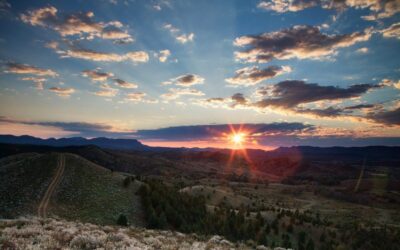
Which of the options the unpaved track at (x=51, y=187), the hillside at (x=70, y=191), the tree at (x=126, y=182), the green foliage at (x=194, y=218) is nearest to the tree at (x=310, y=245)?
the green foliage at (x=194, y=218)

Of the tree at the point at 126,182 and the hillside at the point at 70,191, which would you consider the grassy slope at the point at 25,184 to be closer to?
the hillside at the point at 70,191

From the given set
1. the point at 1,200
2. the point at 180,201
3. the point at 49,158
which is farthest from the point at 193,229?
the point at 49,158

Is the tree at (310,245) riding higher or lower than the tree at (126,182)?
lower

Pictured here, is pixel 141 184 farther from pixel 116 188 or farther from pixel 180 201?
pixel 180 201

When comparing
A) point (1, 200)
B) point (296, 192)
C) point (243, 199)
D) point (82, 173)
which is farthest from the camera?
point (296, 192)

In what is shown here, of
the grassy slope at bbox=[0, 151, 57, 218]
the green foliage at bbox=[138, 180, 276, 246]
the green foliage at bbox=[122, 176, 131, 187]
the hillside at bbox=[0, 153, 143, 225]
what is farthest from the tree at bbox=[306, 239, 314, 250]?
the grassy slope at bbox=[0, 151, 57, 218]

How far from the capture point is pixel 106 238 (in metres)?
17.4

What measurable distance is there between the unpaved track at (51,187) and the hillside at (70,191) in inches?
13.6

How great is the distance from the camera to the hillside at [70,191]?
41.0 metres

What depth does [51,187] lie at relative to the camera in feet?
158

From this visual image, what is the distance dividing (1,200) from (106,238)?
3658cm

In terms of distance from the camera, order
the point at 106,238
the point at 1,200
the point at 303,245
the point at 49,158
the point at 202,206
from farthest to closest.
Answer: the point at 49,158 → the point at 202,206 → the point at 1,200 → the point at 303,245 → the point at 106,238

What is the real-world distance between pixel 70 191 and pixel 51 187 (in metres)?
3.41

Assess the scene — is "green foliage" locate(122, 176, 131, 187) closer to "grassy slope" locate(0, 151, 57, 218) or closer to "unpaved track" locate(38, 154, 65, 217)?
"unpaved track" locate(38, 154, 65, 217)
